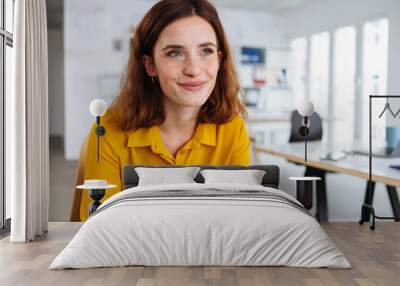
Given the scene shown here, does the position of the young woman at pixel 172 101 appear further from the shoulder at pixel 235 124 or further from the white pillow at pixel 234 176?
the white pillow at pixel 234 176

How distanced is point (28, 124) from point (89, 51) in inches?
57.2

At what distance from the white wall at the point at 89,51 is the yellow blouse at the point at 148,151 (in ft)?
0.95

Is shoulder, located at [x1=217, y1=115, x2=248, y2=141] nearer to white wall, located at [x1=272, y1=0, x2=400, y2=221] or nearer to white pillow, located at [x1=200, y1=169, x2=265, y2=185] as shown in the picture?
white wall, located at [x1=272, y1=0, x2=400, y2=221]

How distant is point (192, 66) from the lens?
228 inches

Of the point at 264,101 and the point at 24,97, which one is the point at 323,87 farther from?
the point at 24,97

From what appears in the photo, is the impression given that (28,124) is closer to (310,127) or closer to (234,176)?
(234,176)

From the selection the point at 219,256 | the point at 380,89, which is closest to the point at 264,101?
the point at 380,89

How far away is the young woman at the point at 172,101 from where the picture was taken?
19.0 ft

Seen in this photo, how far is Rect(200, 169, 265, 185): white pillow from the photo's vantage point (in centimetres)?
527

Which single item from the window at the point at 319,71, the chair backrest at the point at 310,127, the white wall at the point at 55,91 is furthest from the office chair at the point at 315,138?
the white wall at the point at 55,91

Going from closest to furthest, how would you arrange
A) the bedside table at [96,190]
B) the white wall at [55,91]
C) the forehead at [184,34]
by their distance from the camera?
the bedside table at [96,190] < the forehead at [184,34] < the white wall at [55,91]

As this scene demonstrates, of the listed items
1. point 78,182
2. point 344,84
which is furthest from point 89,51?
point 344,84

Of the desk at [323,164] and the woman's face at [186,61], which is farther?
the desk at [323,164]

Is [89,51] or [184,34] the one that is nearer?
[184,34]
